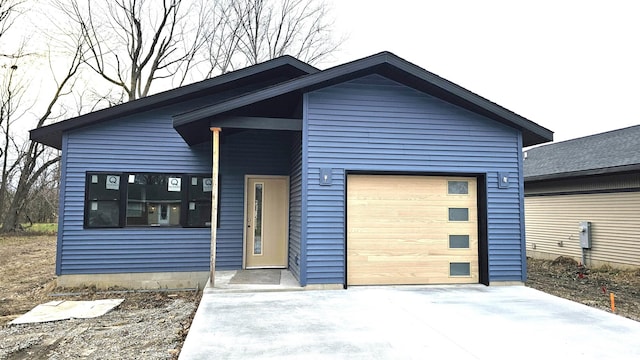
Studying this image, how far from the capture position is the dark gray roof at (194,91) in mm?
6469

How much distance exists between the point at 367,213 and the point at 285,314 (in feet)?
7.57

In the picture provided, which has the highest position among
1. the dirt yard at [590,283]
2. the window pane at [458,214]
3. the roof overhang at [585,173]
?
the roof overhang at [585,173]

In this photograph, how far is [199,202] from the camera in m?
7.03

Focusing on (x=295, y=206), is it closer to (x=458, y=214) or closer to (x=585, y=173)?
(x=458, y=214)

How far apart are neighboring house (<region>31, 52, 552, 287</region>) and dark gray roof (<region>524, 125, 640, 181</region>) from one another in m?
4.11

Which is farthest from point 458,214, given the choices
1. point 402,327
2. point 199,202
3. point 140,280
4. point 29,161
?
point 29,161

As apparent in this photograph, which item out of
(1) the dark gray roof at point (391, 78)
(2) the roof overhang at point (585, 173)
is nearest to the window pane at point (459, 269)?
(1) the dark gray roof at point (391, 78)

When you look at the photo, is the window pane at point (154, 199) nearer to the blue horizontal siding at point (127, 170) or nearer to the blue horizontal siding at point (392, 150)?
the blue horizontal siding at point (127, 170)

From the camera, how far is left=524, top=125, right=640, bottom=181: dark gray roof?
918cm

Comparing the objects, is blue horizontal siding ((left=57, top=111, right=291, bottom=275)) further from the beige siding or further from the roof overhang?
the beige siding

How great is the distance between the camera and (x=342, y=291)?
5562mm

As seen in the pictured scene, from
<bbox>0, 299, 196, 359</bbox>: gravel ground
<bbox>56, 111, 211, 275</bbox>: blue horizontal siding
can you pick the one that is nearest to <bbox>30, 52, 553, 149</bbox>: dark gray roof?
<bbox>56, 111, 211, 275</bbox>: blue horizontal siding

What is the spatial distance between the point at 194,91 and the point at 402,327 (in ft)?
17.6

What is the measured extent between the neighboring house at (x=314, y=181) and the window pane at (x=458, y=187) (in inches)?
0.7
